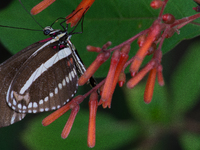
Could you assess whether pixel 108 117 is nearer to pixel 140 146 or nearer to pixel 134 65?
pixel 140 146

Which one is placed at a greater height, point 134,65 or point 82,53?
point 134,65

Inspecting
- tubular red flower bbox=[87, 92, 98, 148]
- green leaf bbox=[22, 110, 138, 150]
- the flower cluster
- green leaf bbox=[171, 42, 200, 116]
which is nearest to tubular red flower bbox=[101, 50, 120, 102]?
the flower cluster

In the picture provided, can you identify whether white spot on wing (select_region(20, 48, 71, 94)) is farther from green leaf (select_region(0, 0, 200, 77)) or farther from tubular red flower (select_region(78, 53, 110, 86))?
tubular red flower (select_region(78, 53, 110, 86))

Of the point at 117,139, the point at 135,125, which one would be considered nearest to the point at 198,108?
the point at 135,125

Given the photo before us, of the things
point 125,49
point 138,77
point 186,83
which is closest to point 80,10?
point 125,49

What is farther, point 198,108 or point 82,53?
point 198,108

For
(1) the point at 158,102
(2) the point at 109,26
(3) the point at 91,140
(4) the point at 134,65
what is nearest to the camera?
(4) the point at 134,65
